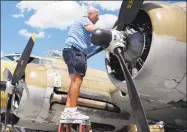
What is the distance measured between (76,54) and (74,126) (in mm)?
1031

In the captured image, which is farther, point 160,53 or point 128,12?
point 128,12

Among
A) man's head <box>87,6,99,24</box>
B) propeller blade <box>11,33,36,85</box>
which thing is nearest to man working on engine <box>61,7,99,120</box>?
man's head <box>87,6,99,24</box>

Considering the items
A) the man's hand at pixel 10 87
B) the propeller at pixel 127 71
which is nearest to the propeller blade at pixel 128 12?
the propeller at pixel 127 71

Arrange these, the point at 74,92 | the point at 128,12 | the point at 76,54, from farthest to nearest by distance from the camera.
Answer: the point at 76,54 → the point at 74,92 → the point at 128,12

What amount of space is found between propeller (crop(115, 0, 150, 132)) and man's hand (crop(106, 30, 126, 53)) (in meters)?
0.06

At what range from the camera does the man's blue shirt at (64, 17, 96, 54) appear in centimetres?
507

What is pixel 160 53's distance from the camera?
4406 millimetres

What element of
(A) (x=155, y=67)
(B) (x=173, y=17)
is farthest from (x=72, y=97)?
(B) (x=173, y=17)

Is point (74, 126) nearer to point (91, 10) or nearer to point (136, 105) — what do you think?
point (136, 105)

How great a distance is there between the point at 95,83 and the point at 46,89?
1.25m

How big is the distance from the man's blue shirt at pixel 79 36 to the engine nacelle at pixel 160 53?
76 cm

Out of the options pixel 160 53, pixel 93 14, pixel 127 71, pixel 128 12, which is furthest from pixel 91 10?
pixel 160 53

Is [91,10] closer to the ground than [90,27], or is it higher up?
higher up

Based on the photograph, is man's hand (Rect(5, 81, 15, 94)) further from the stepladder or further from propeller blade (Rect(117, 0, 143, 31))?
propeller blade (Rect(117, 0, 143, 31))
